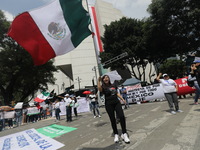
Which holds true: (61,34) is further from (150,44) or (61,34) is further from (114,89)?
(150,44)

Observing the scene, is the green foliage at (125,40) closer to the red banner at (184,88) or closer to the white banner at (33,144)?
the red banner at (184,88)

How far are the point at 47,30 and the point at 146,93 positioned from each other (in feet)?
34.8

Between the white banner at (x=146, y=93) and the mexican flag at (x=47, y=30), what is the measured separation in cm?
917

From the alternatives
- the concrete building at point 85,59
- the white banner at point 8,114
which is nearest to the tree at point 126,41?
the white banner at point 8,114

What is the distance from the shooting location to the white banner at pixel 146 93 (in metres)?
12.2

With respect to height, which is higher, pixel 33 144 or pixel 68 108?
pixel 68 108

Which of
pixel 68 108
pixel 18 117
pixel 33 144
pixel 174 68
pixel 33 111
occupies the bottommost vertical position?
pixel 18 117

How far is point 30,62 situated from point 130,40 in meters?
16.4

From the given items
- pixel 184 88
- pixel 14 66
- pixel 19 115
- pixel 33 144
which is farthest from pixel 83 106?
pixel 14 66

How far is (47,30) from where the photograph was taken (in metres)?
4.84

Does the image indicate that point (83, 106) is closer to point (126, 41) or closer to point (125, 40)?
point (126, 41)

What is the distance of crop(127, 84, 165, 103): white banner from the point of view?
40.0 ft

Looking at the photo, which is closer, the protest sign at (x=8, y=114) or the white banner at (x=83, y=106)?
the protest sign at (x=8, y=114)

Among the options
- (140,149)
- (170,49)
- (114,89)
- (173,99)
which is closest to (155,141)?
(140,149)
